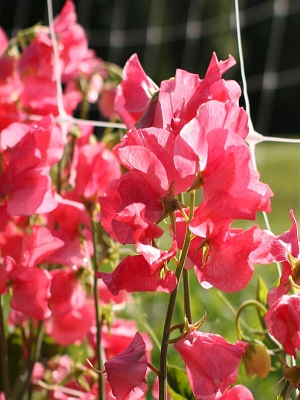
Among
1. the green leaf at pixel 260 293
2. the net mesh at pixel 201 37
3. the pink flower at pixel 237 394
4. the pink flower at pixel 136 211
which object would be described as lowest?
the net mesh at pixel 201 37

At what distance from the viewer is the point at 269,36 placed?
1534 cm

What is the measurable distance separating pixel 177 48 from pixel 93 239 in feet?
43.4

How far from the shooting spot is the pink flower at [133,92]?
0.62 m

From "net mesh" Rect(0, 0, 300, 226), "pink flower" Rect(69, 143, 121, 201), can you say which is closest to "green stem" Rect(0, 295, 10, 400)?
"pink flower" Rect(69, 143, 121, 201)

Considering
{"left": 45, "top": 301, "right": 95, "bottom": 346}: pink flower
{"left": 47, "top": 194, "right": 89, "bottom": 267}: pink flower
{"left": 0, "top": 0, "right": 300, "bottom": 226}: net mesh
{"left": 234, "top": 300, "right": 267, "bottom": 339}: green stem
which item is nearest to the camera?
{"left": 234, "top": 300, "right": 267, "bottom": 339}: green stem

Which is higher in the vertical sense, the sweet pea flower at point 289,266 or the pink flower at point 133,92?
the pink flower at point 133,92

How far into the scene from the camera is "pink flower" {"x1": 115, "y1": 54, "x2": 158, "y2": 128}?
2.04ft

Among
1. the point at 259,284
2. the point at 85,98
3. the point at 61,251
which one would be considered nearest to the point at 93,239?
the point at 61,251

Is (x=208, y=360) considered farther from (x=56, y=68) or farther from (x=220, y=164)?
(x=56, y=68)

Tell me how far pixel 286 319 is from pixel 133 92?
231 mm

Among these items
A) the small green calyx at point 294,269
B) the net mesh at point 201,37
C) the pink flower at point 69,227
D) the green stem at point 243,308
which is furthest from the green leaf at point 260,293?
the net mesh at point 201,37

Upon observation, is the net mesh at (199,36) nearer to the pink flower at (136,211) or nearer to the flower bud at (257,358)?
the flower bud at (257,358)

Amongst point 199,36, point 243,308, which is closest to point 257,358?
point 243,308

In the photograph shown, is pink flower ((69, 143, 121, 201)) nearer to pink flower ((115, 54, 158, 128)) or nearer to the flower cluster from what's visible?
the flower cluster
